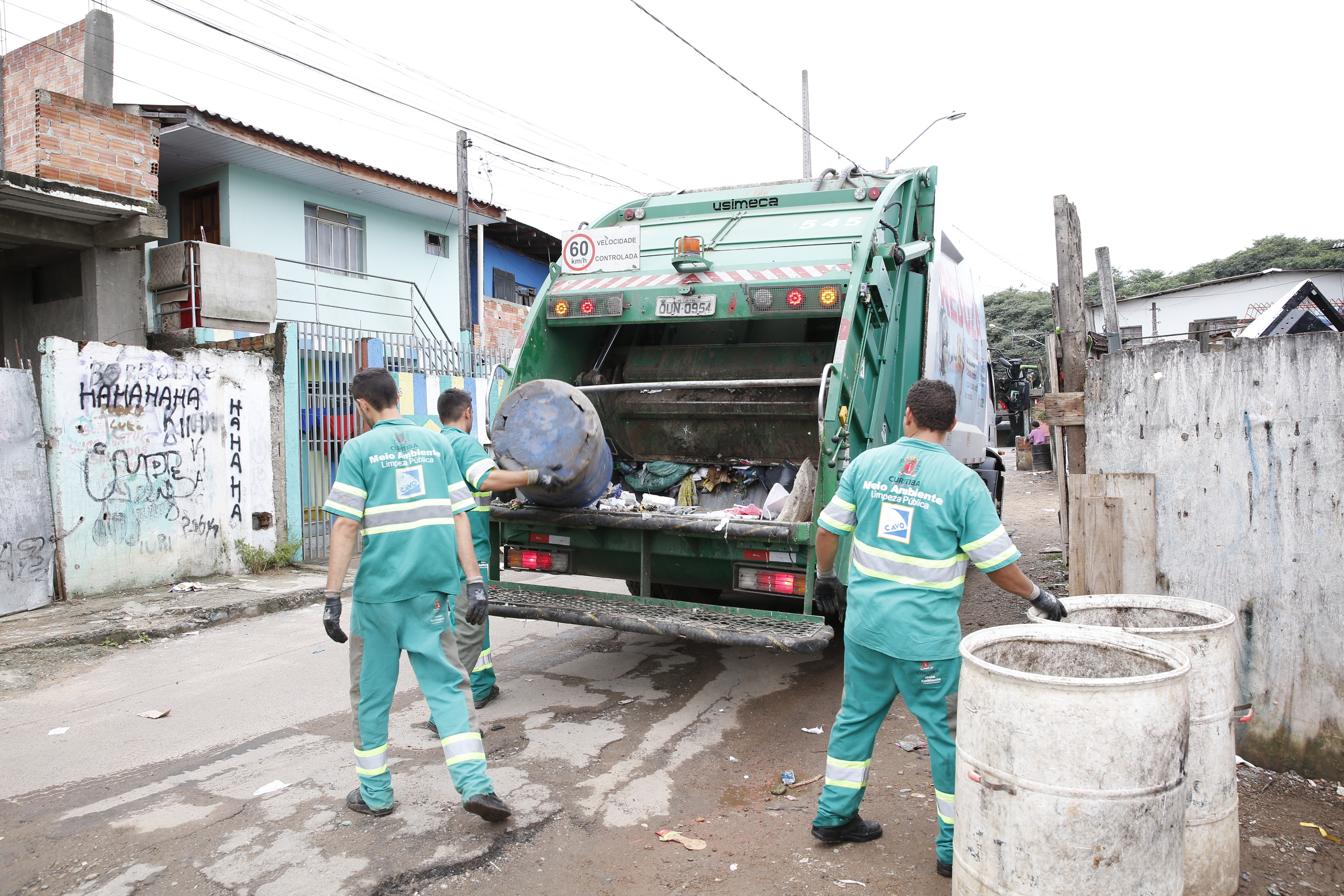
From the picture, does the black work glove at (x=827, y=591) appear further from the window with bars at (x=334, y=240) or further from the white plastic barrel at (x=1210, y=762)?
the window with bars at (x=334, y=240)

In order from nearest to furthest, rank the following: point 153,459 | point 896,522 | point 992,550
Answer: point 992,550 < point 896,522 < point 153,459

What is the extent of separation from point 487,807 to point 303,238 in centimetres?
1250

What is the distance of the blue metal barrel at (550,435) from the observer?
4141mm

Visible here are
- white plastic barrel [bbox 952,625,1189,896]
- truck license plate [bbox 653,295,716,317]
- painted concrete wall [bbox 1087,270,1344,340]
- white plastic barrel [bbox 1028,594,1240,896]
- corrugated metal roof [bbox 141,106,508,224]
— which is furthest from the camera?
painted concrete wall [bbox 1087,270,1344,340]

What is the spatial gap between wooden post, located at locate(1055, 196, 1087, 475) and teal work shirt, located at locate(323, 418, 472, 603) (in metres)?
2.84

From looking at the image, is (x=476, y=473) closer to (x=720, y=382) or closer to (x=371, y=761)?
(x=371, y=761)

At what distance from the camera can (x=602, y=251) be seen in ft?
17.1

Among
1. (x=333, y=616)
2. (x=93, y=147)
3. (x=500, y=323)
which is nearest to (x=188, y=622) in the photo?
(x=333, y=616)

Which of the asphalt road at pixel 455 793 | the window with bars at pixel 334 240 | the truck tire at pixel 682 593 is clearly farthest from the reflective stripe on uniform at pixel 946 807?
the window with bars at pixel 334 240

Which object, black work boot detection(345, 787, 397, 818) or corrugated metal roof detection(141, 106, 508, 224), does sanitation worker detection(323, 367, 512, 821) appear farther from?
corrugated metal roof detection(141, 106, 508, 224)

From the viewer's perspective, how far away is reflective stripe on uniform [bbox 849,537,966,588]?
2639mm

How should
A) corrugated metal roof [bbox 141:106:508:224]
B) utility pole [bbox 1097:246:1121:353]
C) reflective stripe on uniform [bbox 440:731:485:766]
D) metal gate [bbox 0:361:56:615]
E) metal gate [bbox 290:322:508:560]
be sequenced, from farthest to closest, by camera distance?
1. corrugated metal roof [bbox 141:106:508:224]
2. metal gate [bbox 290:322:508:560]
3. utility pole [bbox 1097:246:1121:353]
4. metal gate [bbox 0:361:56:615]
5. reflective stripe on uniform [bbox 440:731:485:766]

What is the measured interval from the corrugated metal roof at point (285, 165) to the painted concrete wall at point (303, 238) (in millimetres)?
152

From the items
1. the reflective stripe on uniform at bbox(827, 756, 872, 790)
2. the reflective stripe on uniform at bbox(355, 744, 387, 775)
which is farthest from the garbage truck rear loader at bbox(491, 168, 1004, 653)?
the reflective stripe on uniform at bbox(355, 744, 387, 775)
